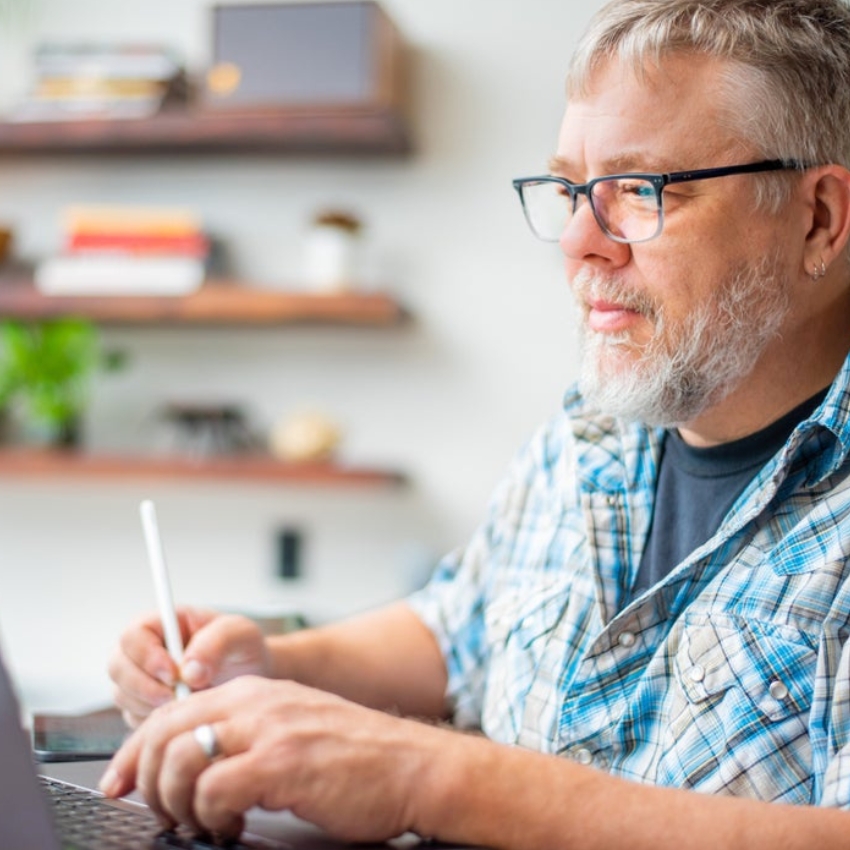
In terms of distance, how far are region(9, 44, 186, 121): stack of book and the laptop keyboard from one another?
7.21 feet

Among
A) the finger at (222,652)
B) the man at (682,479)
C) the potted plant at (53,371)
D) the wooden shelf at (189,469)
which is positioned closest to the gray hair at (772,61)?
the man at (682,479)

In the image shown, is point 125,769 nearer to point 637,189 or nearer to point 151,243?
point 637,189

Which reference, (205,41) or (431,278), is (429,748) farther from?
(205,41)

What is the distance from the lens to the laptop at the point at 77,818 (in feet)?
2.24

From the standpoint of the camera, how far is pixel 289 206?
9.81 feet

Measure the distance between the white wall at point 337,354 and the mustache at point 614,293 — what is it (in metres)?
1.63

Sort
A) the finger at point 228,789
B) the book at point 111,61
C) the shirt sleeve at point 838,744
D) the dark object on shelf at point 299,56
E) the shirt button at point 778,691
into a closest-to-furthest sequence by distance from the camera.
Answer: the finger at point 228,789, the shirt sleeve at point 838,744, the shirt button at point 778,691, the dark object on shelf at point 299,56, the book at point 111,61

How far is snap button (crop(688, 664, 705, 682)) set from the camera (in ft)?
3.51

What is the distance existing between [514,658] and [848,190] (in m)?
0.58

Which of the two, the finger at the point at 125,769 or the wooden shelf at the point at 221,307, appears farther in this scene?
the wooden shelf at the point at 221,307

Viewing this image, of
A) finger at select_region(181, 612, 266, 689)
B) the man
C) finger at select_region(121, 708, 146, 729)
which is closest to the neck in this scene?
the man

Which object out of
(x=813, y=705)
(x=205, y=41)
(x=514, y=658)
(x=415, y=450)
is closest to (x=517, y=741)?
(x=514, y=658)

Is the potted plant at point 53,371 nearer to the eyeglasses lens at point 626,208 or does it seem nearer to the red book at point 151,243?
the red book at point 151,243

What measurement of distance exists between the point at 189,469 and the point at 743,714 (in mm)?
1964
